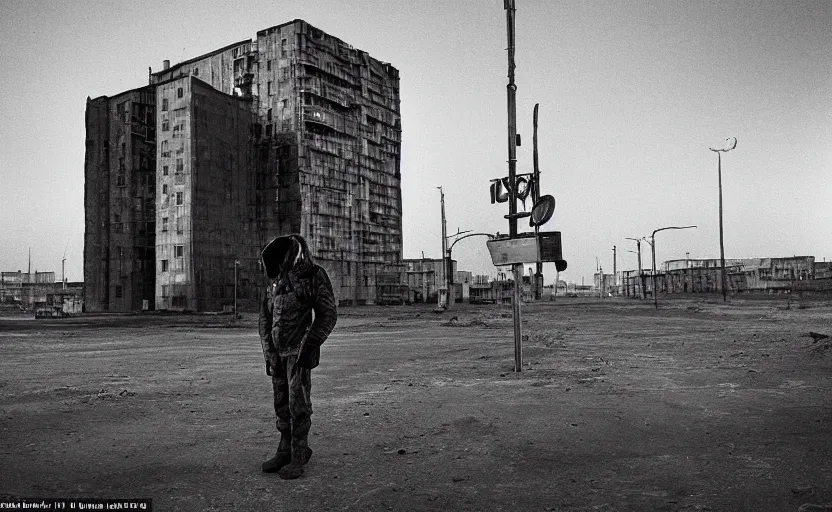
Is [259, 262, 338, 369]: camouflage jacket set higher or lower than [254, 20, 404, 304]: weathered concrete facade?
lower

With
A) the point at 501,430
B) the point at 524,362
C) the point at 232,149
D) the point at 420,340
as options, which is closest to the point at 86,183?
the point at 232,149

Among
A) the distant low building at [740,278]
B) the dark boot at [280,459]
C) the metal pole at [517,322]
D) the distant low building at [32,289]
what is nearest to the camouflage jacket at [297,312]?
the dark boot at [280,459]

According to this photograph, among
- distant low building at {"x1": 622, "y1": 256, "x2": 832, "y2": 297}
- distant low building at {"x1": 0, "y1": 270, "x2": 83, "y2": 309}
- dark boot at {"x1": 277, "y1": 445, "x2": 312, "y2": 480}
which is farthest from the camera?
distant low building at {"x1": 622, "y1": 256, "x2": 832, "y2": 297}

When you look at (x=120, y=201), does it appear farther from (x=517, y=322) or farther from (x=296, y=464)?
(x=296, y=464)

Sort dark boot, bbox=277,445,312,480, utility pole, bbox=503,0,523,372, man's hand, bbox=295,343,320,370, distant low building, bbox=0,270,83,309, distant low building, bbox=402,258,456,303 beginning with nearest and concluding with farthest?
dark boot, bbox=277,445,312,480
man's hand, bbox=295,343,320,370
utility pole, bbox=503,0,523,372
distant low building, bbox=0,270,83,309
distant low building, bbox=402,258,456,303

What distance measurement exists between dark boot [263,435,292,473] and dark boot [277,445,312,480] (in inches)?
2.8

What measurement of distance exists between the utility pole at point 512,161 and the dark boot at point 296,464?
22.8 feet

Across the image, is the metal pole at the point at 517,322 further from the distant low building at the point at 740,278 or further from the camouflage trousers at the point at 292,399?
the distant low building at the point at 740,278

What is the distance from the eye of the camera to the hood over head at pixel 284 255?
5.34 m

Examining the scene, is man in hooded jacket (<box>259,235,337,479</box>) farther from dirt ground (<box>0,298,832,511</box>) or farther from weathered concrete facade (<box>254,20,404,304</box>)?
weathered concrete facade (<box>254,20,404,304</box>)

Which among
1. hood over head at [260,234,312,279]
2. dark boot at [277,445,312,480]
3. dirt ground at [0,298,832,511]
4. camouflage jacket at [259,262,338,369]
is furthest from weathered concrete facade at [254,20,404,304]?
dark boot at [277,445,312,480]

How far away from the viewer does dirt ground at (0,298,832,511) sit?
4523mm

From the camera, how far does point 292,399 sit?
511cm

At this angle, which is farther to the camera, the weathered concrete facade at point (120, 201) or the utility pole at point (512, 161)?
the weathered concrete facade at point (120, 201)
